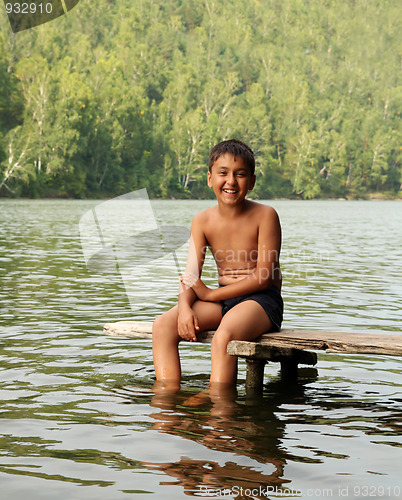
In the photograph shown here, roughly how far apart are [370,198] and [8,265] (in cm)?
11171

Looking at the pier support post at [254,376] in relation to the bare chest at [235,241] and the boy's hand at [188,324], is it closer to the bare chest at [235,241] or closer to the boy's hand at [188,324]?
the boy's hand at [188,324]

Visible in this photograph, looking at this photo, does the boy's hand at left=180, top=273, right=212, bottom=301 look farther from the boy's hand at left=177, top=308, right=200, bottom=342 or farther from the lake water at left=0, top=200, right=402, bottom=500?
the lake water at left=0, top=200, right=402, bottom=500

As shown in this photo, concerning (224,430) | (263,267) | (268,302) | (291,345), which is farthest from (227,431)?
(263,267)

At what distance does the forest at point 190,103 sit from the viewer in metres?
74.3

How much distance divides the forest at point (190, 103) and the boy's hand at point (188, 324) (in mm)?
61552

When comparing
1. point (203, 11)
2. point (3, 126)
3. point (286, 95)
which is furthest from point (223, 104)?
point (203, 11)

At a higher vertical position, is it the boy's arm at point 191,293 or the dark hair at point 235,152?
the dark hair at point 235,152

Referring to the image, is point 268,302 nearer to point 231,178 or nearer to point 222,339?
point 222,339

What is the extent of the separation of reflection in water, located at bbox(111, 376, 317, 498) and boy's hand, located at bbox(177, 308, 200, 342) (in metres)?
0.45

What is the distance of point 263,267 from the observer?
616cm

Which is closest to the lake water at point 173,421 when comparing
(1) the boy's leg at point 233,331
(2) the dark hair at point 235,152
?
(1) the boy's leg at point 233,331

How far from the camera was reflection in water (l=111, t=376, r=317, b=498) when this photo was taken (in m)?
4.33

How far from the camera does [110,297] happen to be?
12.5 metres

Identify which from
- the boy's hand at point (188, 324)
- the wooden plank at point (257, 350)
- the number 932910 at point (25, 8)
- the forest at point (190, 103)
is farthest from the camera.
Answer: the number 932910 at point (25, 8)
